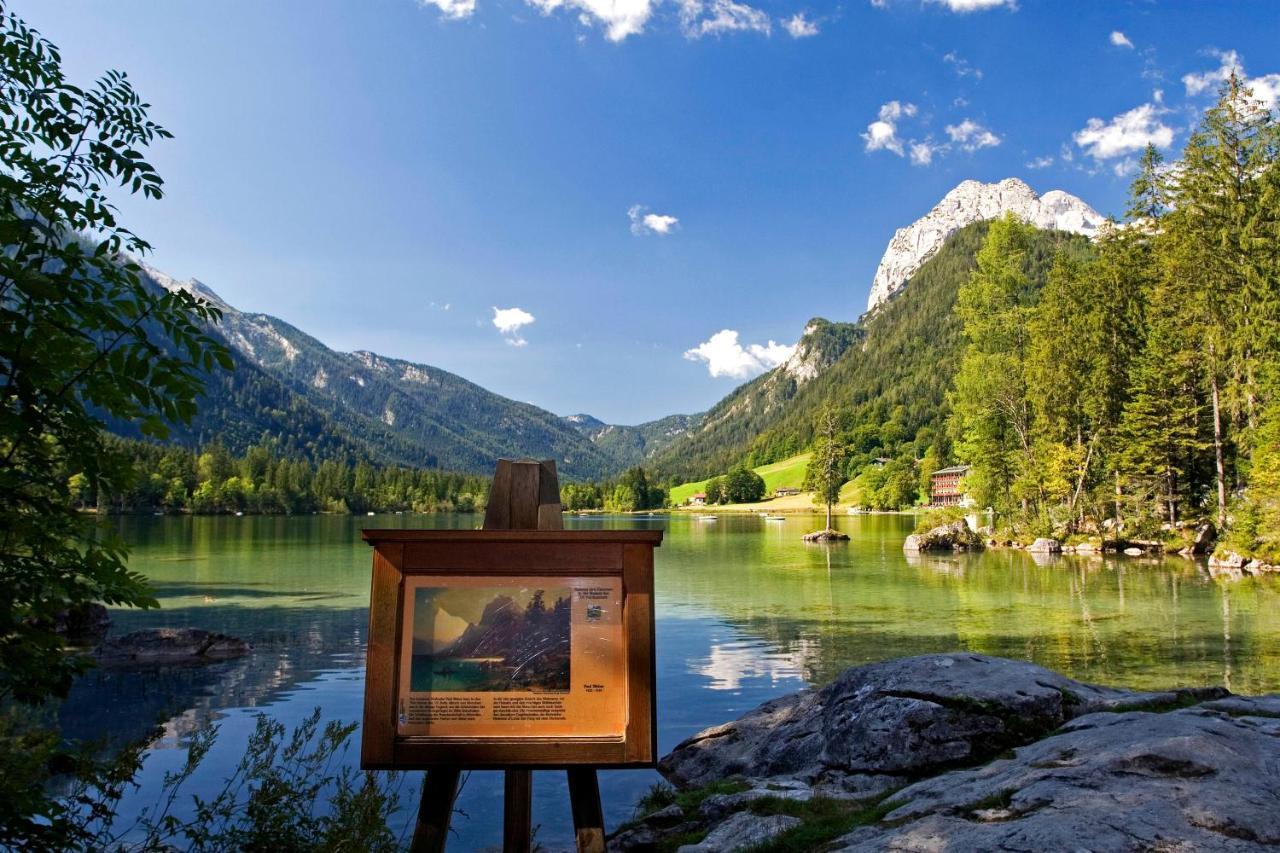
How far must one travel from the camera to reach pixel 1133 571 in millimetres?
37562

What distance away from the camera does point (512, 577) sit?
18.0 ft

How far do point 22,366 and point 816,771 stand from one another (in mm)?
9020

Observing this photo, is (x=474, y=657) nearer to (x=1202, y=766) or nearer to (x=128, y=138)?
(x=128, y=138)

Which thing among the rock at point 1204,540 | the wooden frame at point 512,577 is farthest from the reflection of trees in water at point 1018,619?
the wooden frame at point 512,577

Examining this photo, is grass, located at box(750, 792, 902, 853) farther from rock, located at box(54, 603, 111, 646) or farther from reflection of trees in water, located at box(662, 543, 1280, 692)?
rock, located at box(54, 603, 111, 646)

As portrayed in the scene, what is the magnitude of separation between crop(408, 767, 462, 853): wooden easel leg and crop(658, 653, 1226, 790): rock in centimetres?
520

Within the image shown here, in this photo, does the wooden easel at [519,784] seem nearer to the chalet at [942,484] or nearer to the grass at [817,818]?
the grass at [817,818]

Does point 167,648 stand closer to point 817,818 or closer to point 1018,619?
point 817,818

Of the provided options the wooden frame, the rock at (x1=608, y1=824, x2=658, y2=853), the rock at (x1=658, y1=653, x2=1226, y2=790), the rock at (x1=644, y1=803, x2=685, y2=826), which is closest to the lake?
the rock at (x1=608, y1=824, x2=658, y2=853)

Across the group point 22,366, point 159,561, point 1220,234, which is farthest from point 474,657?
point 1220,234

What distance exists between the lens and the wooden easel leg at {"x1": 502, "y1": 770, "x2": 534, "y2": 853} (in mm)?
5781

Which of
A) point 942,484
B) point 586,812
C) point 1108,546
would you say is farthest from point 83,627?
point 942,484

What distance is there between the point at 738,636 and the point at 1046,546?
3592cm

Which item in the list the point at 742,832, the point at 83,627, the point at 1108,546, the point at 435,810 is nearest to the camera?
the point at 435,810
